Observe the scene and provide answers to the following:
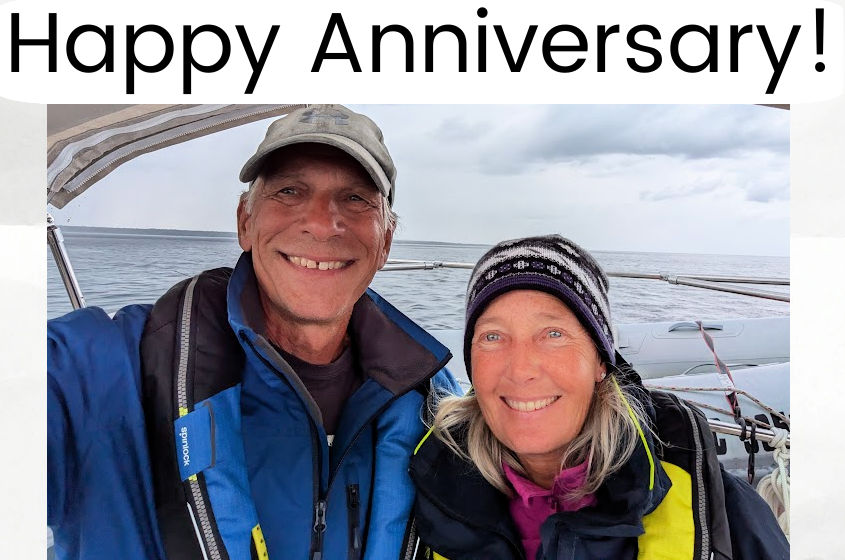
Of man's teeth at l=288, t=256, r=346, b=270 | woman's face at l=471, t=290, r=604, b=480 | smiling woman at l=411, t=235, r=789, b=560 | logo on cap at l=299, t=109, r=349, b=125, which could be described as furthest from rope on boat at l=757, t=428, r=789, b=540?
logo on cap at l=299, t=109, r=349, b=125

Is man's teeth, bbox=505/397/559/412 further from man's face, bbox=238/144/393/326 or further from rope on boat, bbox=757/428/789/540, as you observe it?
rope on boat, bbox=757/428/789/540

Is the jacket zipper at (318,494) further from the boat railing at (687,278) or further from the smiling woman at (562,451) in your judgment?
the boat railing at (687,278)

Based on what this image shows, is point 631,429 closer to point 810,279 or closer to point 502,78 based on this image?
point 810,279

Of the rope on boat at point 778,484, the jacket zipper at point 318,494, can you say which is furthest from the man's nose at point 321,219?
the rope on boat at point 778,484

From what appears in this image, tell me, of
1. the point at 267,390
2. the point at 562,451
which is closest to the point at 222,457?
the point at 267,390

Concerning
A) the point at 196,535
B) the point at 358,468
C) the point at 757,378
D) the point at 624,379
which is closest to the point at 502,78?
the point at 624,379

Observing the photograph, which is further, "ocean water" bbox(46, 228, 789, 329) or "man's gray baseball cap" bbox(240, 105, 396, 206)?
"ocean water" bbox(46, 228, 789, 329)
